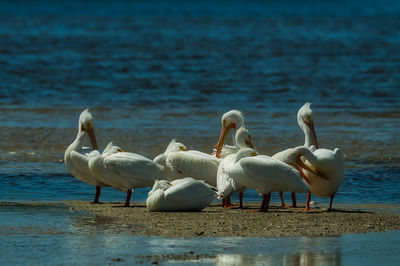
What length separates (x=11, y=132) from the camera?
49.3ft

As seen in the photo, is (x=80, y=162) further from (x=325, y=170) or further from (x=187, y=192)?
(x=325, y=170)

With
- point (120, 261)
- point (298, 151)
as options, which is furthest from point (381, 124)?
point (120, 261)

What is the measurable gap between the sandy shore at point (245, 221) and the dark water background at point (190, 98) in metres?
1.08

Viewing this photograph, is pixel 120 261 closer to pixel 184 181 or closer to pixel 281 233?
pixel 281 233

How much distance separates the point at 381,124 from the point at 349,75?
11827 mm

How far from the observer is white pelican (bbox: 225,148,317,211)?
28.4 feet

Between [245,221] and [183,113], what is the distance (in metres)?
10.6

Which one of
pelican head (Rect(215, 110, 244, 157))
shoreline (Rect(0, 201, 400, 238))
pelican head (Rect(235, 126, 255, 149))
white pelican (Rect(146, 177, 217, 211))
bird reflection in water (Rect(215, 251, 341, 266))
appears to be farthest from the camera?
pelican head (Rect(215, 110, 244, 157))

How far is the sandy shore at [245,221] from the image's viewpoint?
7.52 metres

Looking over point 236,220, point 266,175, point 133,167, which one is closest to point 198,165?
point 133,167

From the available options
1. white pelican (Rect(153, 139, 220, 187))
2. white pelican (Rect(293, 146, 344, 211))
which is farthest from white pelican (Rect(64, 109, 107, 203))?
white pelican (Rect(293, 146, 344, 211))

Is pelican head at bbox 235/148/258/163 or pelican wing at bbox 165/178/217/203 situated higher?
pelican head at bbox 235/148/258/163

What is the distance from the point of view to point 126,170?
9188 millimetres

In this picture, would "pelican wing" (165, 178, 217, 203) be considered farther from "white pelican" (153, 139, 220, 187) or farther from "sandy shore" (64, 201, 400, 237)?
"white pelican" (153, 139, 220, 187)
